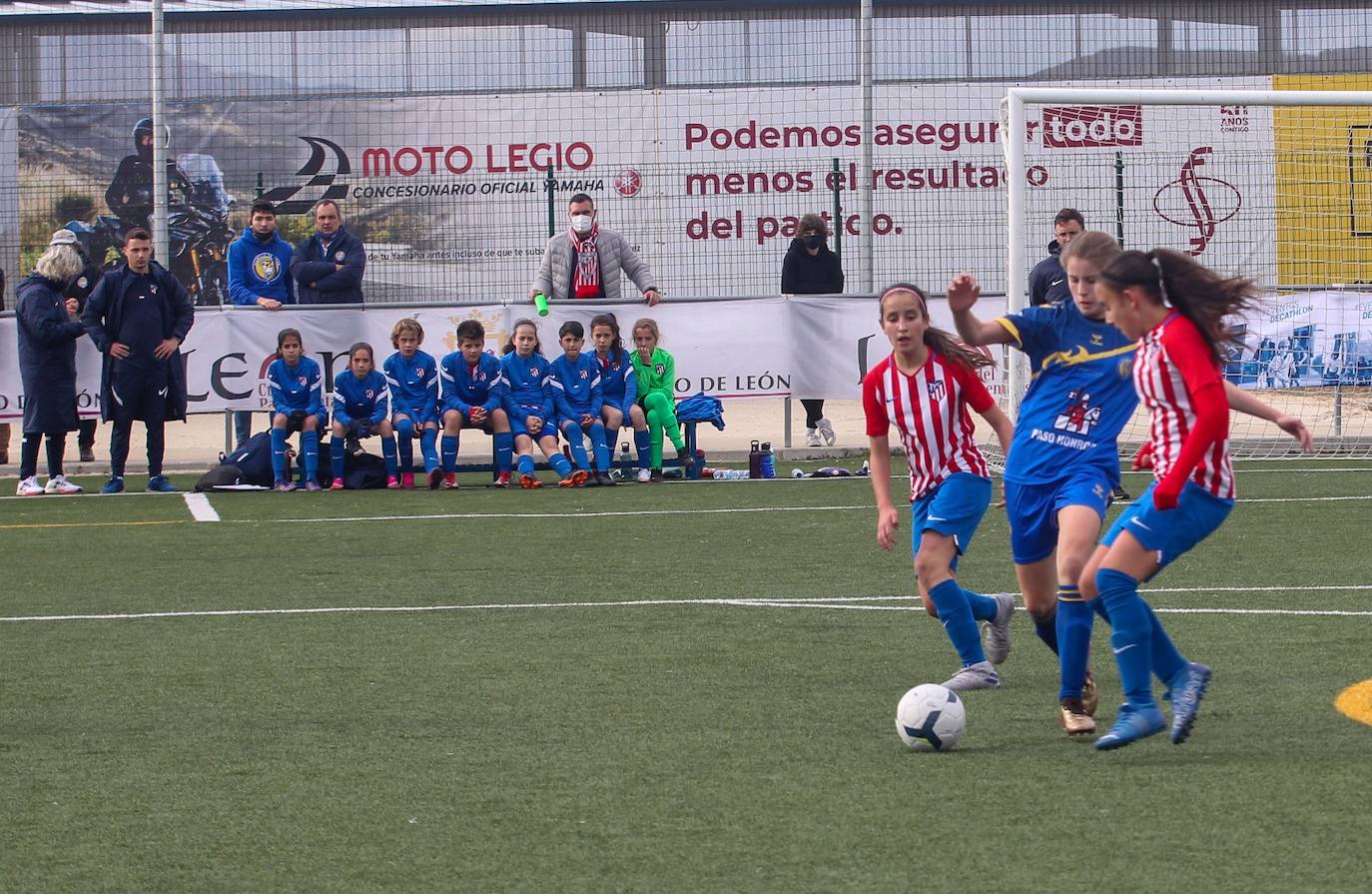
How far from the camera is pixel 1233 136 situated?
17.4m

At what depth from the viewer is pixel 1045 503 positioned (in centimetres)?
581

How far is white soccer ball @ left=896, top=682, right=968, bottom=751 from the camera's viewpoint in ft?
17.4

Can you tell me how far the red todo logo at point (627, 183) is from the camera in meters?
20.7

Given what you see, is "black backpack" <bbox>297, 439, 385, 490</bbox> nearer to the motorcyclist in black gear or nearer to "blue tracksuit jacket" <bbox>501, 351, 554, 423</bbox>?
"blue tracksuit jacket" <bbox>501, 351, 554, 423</bbox>

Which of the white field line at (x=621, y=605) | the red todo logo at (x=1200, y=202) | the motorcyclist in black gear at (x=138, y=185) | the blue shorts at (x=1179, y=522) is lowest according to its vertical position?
the white field line at (x=621, y=605)

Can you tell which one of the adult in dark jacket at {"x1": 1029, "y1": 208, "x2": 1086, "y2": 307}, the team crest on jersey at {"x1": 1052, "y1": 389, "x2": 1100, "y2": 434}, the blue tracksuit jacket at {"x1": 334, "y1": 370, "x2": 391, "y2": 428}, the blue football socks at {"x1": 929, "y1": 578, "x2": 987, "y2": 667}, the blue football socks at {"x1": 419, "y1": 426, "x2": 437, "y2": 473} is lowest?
the blue football socks at {"x1": 929, "y1": 578, "x2": 987, "y2": 667}

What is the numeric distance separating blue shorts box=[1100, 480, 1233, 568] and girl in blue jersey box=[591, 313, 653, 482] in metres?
8.89

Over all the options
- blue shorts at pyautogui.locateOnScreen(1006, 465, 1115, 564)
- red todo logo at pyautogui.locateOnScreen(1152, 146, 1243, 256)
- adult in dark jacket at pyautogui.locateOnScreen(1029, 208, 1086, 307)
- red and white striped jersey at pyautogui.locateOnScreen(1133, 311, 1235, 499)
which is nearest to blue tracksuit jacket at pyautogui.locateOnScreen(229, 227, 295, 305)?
adult in dark jacket at pyautogui.locateOnScreen(1029, 208, 1086, 307)

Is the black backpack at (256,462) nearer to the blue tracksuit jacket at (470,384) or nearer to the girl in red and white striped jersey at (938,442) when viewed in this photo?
the blue tracksuit jacket at (470,384)

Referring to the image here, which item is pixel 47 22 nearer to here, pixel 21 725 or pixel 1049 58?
pixel 1049 58


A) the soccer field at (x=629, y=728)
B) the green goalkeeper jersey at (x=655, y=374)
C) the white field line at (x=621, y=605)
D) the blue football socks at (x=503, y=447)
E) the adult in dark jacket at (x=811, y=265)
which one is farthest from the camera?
the adult in dark jacket at (x=811, y=265)

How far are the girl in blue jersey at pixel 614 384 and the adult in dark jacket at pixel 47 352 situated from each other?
3.65m

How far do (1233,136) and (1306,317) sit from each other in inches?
135

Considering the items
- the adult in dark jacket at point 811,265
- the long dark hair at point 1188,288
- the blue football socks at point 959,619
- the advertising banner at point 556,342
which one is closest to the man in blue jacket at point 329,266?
the advertising banner at point 556,342
